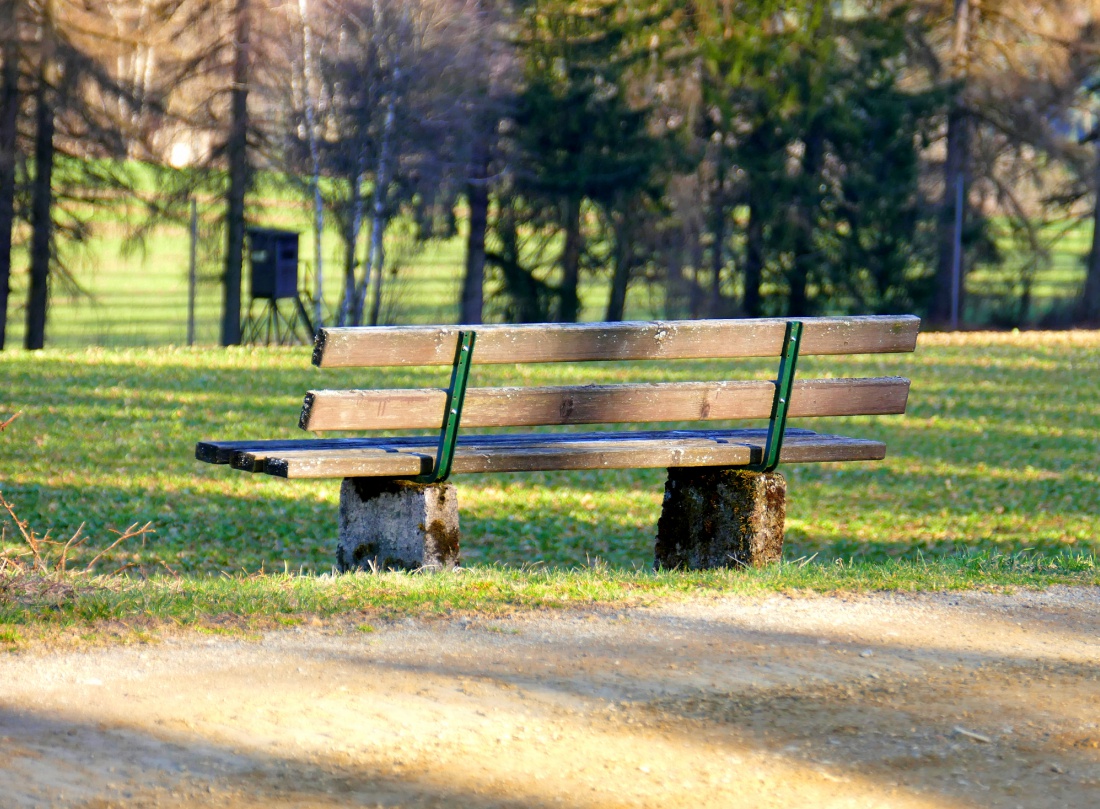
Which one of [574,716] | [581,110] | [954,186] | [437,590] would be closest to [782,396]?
[437,590]

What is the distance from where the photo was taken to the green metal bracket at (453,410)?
5781mm

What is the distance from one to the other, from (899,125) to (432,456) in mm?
23807

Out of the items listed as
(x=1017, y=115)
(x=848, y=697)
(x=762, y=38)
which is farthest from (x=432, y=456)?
(x=1017, y=115)

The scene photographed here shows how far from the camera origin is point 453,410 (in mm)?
5922

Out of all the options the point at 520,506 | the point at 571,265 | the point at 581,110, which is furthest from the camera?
the point at 571,265

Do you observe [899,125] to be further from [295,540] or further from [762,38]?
[295,540]

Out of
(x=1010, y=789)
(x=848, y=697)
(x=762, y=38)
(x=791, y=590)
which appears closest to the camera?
(x=1010, y=789)

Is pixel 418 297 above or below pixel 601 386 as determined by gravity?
above

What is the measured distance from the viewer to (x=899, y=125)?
28078 mm

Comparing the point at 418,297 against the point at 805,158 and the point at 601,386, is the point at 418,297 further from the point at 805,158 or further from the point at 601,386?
the point at 601,386

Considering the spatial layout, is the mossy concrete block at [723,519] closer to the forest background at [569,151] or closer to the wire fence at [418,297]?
the forest background at [569,151]

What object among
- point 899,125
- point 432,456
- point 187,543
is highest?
point 899,125

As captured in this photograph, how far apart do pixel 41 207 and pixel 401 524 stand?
18.6 metres

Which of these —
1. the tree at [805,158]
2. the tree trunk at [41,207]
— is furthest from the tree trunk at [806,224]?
the tree trunk at [41,207]
